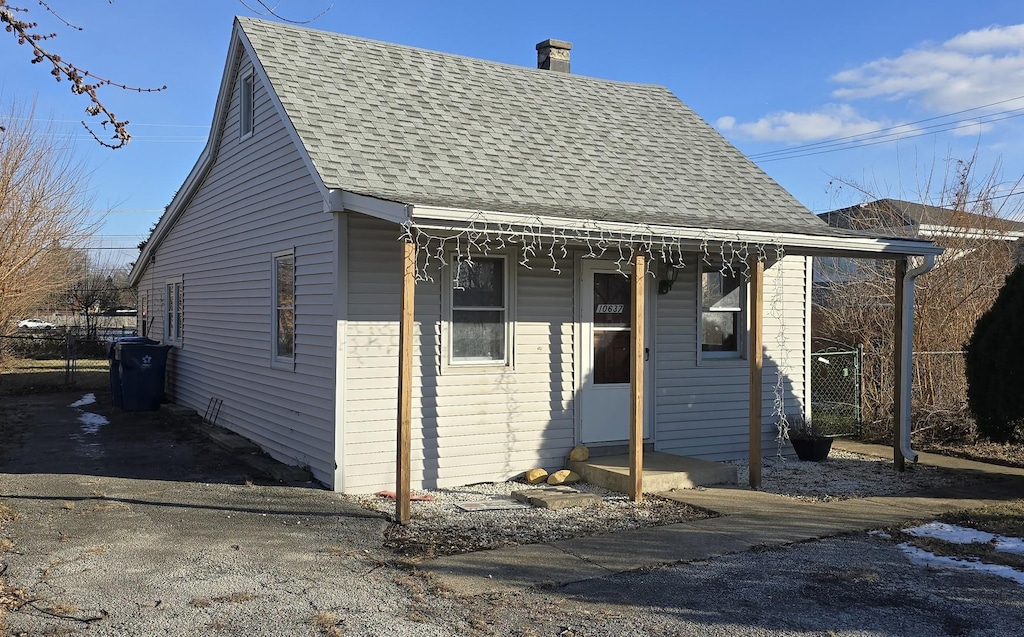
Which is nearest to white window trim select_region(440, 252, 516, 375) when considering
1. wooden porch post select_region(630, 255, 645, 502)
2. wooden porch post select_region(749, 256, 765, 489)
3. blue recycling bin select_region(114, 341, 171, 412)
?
wooden porch post select_region(630, 255, 645, 502)

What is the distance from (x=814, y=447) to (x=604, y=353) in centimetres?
316

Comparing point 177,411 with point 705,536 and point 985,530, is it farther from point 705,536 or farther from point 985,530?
point 985,530

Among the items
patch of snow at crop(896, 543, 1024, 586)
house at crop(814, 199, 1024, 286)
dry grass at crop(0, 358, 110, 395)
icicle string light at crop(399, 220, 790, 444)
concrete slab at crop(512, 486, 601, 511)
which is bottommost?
patch of snow at crop(896, 543, 1024, 586)

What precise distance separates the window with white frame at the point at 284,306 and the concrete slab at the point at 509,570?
4.11m

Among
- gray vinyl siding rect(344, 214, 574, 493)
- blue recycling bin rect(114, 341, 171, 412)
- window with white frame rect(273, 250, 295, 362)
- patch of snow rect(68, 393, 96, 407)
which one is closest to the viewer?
gray vinyl siding rect(344, 214, 574, 493)

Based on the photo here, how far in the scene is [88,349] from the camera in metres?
26.0

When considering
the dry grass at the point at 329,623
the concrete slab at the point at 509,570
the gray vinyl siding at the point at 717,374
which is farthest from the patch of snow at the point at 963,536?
the dry grass at the point at 329,623

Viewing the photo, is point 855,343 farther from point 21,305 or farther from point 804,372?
point 21,305

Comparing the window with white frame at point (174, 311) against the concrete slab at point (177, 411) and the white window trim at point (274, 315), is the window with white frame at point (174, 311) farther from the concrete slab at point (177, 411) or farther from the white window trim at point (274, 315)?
the white window trim at point (274, 315)

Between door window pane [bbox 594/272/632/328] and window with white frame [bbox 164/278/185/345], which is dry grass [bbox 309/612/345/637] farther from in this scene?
window with white frame [bbox 164/278/185/345]

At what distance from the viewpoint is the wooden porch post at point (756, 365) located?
8797 millimetres

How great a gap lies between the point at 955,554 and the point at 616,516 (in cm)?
276

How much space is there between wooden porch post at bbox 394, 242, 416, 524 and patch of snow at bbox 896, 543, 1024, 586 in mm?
4080

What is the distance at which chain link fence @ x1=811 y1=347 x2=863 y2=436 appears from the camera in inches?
508
